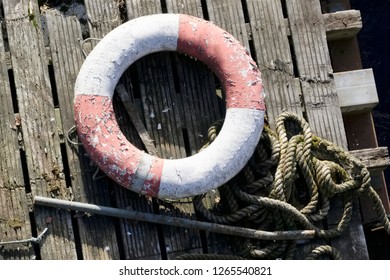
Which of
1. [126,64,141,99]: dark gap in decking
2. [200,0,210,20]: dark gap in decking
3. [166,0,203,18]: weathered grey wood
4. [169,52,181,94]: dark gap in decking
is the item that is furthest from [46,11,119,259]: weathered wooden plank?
[200,0,210,20]: dark gap in decking

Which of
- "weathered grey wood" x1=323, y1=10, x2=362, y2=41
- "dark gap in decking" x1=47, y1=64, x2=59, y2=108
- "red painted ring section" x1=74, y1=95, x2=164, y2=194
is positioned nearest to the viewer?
"red painted ring section" x1=74, y1=95, x2=164, y2=194

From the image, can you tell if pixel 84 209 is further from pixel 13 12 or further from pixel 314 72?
pixel 314 72

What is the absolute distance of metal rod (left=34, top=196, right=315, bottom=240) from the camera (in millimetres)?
3986

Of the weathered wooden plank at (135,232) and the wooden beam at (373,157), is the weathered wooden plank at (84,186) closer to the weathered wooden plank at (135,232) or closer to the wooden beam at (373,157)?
the weathered wooden plank at (135,232)

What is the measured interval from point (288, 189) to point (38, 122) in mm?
1557

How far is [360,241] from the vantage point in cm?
418

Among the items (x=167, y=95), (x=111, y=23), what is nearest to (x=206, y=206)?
(x=167, y=95)

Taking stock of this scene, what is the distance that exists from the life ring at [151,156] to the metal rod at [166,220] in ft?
0.61

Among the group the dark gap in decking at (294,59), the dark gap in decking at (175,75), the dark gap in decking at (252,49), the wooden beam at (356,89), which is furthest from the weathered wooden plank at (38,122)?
the wooden beam at (356,89)

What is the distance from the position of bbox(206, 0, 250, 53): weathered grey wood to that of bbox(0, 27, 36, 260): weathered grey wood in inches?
53.6

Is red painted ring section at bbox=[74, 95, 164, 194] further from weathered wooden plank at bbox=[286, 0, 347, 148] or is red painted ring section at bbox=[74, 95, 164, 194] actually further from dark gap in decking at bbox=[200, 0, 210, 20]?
weathered wooden plank at bbox=[286, 0, 347, 148]

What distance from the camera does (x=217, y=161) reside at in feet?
12.7

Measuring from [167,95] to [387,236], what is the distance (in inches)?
71.3

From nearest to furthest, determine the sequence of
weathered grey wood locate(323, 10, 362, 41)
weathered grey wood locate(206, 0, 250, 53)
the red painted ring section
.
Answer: the red painted ring section < weathered grey wood locate(206, 0, 250, 53) < weathered grey wood locate(323, 10, 362, 41)
